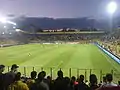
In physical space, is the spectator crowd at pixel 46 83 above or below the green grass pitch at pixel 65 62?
above

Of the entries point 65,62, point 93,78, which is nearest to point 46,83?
point 93,78

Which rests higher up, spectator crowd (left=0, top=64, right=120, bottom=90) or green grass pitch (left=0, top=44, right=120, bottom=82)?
spectator crowd (left=0, top=64, right=120, bottom=90)

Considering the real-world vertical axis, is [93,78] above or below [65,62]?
above

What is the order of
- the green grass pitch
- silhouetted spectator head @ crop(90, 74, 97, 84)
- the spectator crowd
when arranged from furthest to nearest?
1. the green grass pitch
2. silhouetted spectator head @ crop(90, 74, 97, 84)
3. the spectator crowd

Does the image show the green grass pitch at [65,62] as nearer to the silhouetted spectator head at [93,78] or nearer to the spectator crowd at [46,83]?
the spectator crowd at [46,83]

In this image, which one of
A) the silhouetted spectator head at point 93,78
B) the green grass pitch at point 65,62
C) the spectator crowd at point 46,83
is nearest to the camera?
the spectator crowd at point 46,83

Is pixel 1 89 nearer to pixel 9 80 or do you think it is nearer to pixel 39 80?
pixel 9 80

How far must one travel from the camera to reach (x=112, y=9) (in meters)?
71.9

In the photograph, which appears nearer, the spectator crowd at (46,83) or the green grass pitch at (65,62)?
the spectator crowd at (46,83)

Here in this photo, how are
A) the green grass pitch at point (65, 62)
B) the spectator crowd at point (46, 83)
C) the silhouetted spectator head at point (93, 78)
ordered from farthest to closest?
1. the green grass pitch at point (65, 62)
2. the silhouetted spectator head at point (93, 78)
3. the spectator crowd at point (46, 83)

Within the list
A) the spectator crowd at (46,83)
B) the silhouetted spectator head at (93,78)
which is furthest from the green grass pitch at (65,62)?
the silhouetted spectator head at (93,78)

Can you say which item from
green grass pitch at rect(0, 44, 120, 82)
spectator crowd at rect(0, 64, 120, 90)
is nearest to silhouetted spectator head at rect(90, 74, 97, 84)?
spectator crowd at rect(0, 64, 120, 90)

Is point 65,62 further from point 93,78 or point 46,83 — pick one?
point 46,83

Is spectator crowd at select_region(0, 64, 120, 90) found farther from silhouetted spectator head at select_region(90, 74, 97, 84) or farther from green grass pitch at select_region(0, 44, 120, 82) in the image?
green grass pitch at select_region(0, 44, 120, 82)
